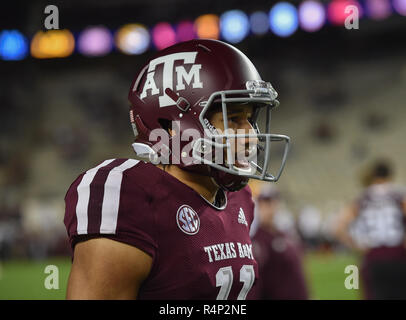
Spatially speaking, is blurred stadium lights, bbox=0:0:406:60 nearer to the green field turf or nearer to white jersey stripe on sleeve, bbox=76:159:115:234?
the green field turf

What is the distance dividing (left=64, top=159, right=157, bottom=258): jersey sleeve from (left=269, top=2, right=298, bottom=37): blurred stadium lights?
41.0 feet

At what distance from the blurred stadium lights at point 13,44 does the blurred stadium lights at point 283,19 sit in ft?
20.8

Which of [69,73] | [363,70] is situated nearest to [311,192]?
[363,70]

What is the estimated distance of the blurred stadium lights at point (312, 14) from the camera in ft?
44.4

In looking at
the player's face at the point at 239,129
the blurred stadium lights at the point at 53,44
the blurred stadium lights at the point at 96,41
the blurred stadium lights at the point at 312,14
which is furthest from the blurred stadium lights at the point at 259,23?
the player's face at the point at 239,129

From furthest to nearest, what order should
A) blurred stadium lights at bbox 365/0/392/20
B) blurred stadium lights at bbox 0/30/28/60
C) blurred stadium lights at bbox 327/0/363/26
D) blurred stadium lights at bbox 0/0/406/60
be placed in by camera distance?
blurred stadium lights at bbox 0/30/28/60 → blurred stadium lights at bbox 0/0/406/60 → blurred stadium lights at bbox 327/0/363/26 → blurred stadium lights at bbox 365/0/392/20

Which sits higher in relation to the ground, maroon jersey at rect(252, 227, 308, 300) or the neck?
the neck

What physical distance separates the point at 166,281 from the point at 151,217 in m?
0.19

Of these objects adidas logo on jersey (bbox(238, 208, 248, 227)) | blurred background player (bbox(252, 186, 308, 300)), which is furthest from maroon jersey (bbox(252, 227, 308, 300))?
adidas logo on jersey (bbox(238, 208, 248, 227))

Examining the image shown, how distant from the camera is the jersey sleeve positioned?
1.60 metres

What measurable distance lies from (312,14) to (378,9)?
1472 millimetres

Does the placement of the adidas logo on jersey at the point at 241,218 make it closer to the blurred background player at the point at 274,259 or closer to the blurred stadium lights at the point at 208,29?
the blurred background player at the point at 274,259

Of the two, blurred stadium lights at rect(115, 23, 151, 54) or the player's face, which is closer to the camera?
the player's face

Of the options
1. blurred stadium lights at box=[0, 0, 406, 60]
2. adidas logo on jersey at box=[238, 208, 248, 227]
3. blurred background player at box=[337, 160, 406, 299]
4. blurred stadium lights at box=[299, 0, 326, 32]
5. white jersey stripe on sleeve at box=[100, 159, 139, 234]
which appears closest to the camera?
white jersey stripe on sleeve at box=[100, 159, 139, 234]
